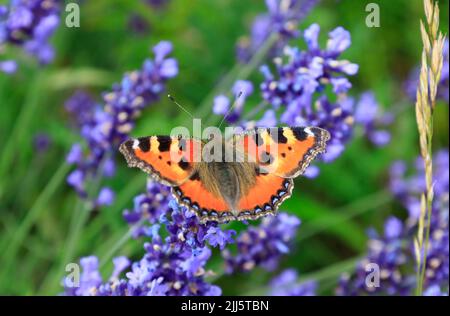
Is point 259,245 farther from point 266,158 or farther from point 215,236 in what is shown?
point 215,236

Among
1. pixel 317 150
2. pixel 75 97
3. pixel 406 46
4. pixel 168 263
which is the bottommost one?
pixel 168 263

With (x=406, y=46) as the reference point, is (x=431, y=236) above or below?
below

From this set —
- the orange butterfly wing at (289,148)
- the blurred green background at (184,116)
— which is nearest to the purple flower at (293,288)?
the blurred green background at (184,116)

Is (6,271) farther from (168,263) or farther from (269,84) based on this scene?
(269,84)

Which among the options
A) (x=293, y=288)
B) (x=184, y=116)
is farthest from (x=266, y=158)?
(x=184, y=116)
